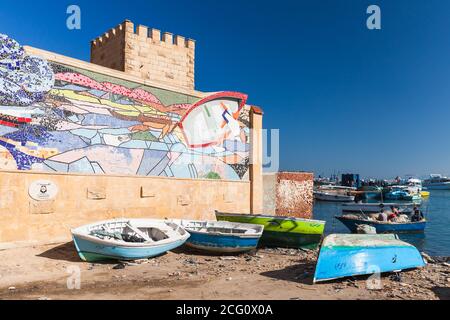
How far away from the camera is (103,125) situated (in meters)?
12.6

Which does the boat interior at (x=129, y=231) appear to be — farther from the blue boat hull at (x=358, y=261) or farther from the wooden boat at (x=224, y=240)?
the blue boat hull at (x=358, y=261)

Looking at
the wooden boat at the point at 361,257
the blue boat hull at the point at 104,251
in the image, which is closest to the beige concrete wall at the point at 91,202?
the blue boat hull at the point at 104,251

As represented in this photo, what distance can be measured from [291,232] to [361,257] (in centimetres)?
424

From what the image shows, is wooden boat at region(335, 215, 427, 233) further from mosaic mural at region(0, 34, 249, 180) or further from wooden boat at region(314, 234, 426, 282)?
wooden boat at region(314, 234, 426, 282)

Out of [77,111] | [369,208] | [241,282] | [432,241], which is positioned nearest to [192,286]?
[241,282]

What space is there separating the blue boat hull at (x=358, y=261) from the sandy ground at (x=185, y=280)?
23 centimetres

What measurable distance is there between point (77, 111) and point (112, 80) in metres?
1.86

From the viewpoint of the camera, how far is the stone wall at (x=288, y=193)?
1944 cm

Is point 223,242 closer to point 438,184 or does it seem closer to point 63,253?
point 63,253

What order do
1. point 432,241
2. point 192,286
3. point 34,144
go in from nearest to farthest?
point 192,286
point 34,144
point 432,241

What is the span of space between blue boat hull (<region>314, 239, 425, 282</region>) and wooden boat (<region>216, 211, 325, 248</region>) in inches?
139

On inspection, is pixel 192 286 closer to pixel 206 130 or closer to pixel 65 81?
pixel 65 81

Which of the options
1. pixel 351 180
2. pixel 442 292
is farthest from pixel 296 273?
pixel 351 180

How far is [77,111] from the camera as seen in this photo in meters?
12.0
